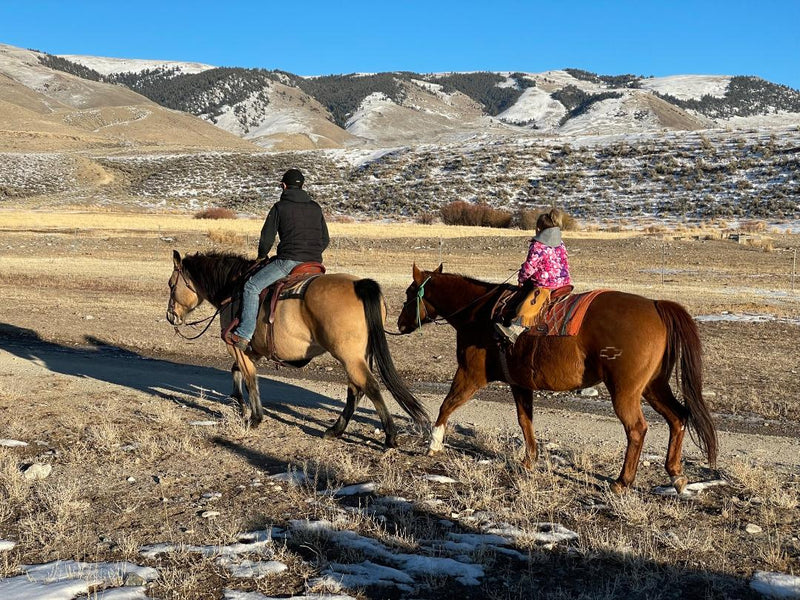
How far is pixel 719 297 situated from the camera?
20078 mm

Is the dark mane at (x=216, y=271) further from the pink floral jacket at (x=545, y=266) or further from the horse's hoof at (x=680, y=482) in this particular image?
the horse's hoof at (x=680, y=482)

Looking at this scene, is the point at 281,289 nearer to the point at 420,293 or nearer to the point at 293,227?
the point at 293,227

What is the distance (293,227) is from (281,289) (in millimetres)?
680

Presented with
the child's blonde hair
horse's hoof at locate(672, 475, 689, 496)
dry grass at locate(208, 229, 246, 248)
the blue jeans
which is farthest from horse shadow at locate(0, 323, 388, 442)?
dry grass at locate(208, 229, 246, 248)

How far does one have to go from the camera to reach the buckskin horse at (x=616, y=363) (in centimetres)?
627

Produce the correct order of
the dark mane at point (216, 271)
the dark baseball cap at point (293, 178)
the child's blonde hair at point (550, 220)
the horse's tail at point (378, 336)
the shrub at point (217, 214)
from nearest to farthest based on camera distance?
the child's blonde hair at point (550, 220) → the horse's tail at point (378, 336) → the dark baseball cap at point (293, 178) → the dark mane at point (216, 271) → the shrub at point (217, 214)

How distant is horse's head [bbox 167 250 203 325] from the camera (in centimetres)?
970

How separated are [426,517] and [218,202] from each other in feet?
197

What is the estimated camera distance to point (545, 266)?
22.7 feet

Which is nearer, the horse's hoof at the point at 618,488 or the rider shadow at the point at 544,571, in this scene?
the rider shadow at the point at 544,571

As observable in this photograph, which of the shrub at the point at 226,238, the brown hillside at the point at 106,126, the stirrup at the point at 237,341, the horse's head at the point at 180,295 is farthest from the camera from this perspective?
the brown hillside at the point at 106,126

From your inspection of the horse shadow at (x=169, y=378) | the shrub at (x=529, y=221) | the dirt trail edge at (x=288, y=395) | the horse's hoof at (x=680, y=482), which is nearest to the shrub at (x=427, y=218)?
the shrub at (x=529, y=221)

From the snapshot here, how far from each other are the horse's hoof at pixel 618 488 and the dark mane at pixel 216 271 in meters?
4.73

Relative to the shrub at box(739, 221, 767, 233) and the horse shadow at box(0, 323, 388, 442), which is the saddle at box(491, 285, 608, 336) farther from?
the shrub at box(739, 221, 767, 233)
